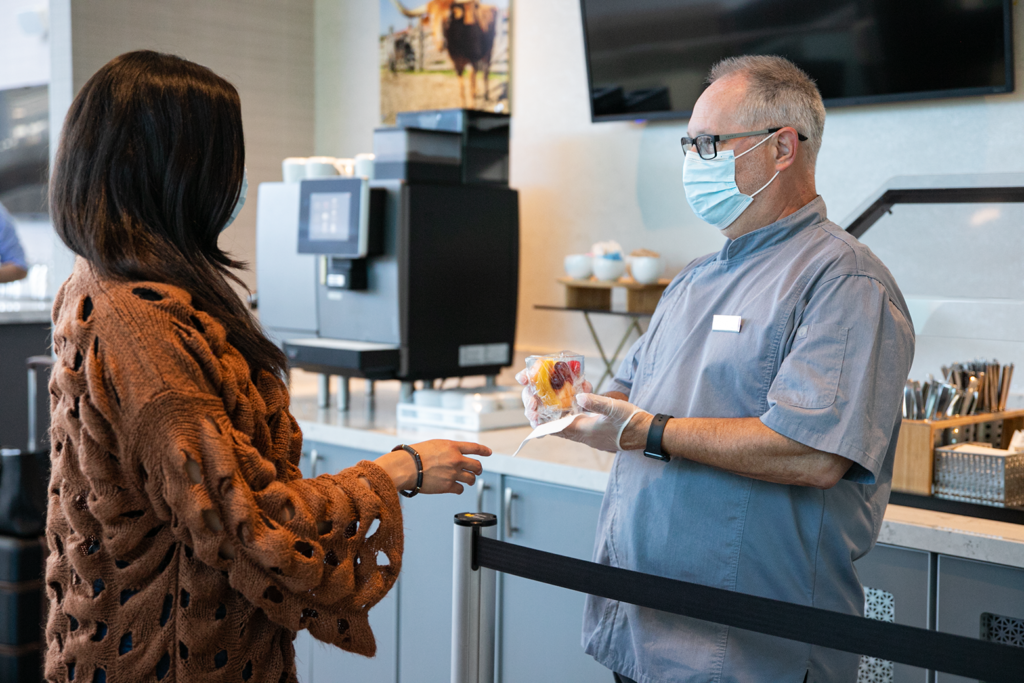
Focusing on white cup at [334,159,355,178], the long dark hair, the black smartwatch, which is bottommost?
the black smartwatch

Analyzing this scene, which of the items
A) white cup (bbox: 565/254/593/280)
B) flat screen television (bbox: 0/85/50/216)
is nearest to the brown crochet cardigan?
white cup (bbox: 565/254/593/280)

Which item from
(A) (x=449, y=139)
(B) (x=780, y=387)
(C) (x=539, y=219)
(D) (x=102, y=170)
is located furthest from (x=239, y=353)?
(C) (x=539, y=219)

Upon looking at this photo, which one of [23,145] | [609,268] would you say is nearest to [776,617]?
[609,268]

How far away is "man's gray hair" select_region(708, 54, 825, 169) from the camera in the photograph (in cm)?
143

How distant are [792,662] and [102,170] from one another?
114cm

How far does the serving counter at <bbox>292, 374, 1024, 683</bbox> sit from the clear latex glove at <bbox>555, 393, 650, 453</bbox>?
678 mm

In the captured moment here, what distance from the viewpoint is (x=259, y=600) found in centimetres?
109

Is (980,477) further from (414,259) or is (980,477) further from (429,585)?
(414,259)

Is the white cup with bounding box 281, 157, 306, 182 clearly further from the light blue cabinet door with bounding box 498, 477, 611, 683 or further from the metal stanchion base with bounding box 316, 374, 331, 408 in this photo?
the light blue cabinet door with bounding box 498, 477, 611, 683

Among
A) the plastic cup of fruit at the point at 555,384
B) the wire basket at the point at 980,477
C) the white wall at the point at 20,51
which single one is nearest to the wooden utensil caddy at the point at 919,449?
the wire basket at the point at 980,477

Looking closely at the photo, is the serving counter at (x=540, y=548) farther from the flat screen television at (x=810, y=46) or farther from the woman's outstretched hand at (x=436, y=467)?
the flat screen television at (x=810, y=46)

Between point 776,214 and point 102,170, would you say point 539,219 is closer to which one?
point 776,214

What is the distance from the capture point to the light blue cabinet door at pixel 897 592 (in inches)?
69.7

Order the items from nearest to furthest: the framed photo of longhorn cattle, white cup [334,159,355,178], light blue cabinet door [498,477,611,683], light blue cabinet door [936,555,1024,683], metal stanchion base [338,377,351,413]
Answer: light blue cabinet door [936,555,1024,683] → light blue cabinet door [498,477,611,683] → metal stanchion base [338,377,351,413] → white cup [334,159,355,178] → the framed photo of longhorn cattle
